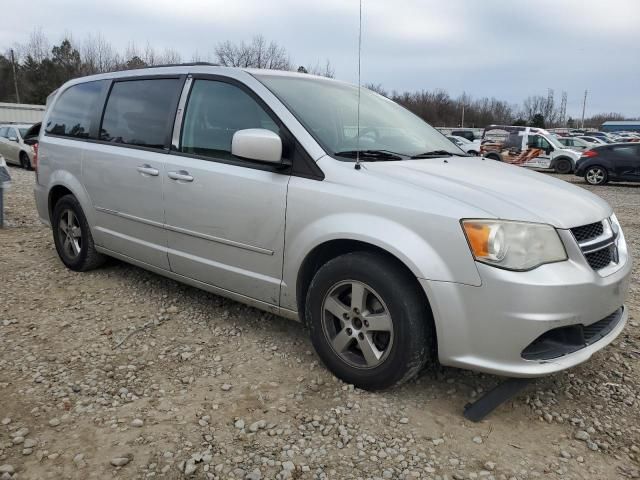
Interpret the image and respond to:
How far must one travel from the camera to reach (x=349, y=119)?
3389mm

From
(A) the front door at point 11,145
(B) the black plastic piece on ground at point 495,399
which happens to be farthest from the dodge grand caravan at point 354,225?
(A) the front door at point 11,145

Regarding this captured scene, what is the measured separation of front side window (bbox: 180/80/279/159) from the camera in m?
3.28

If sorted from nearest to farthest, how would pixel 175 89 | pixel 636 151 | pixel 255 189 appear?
1. pixel 255 189
2. pixel 175 89
3. pixel 636 151

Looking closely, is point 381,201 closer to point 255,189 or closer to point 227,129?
point 255,189

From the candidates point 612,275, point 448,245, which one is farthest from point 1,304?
point 612,275

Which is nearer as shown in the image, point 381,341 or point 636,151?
point 381,341

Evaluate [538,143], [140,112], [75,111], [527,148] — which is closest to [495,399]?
[140,112]

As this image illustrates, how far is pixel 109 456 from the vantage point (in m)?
2.31

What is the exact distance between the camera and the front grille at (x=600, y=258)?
2535mm

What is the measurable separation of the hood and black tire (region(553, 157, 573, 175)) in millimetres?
18309

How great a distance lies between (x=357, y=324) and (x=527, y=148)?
62.6 ft

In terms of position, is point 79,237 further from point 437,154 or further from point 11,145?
point 11,145

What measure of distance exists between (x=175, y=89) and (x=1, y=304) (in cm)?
215

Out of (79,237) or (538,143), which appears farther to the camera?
(538,143)
